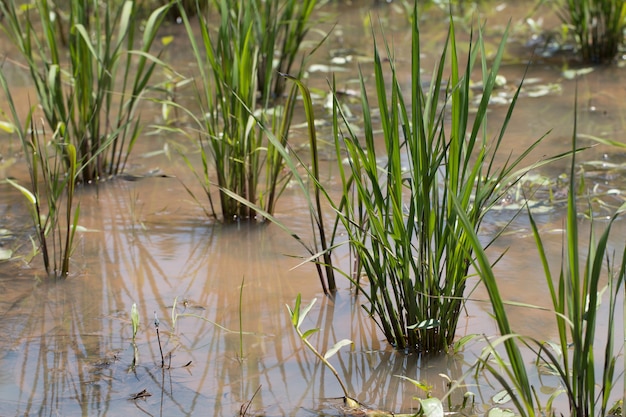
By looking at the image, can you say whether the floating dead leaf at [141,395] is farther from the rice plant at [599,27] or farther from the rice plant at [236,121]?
the rice plant at [599,27]

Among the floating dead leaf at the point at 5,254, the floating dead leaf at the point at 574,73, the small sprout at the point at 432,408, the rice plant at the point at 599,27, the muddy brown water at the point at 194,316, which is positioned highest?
the rice plant at the point at 599,27

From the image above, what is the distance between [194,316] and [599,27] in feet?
9.87

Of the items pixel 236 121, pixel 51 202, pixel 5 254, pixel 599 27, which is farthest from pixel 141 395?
pixel 599 27

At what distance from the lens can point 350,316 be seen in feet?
6.97

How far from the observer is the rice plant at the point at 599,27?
410 centimetres

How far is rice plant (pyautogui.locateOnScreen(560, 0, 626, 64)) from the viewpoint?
410cm

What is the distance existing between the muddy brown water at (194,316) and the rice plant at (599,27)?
1117 millimetres

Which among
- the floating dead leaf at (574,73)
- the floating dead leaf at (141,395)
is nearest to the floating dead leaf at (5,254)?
the floating dead leaf at (141,395)

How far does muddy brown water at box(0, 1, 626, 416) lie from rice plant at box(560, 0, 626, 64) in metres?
1.12

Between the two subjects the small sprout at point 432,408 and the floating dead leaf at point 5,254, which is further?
the floating dead leaf at point 5,254

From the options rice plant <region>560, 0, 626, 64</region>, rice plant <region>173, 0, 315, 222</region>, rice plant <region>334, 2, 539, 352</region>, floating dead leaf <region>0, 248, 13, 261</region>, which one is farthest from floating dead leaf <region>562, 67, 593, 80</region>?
floating dead leaf <region>0, 248, 13, 261</region>

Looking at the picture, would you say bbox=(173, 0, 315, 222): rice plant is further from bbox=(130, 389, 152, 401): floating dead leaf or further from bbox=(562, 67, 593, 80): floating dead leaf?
bbox=(562, 67, 593, 80): floating dead leaf

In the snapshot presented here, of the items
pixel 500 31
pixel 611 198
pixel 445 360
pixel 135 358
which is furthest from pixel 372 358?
pixel 500 31

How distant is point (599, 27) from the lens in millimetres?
4270
